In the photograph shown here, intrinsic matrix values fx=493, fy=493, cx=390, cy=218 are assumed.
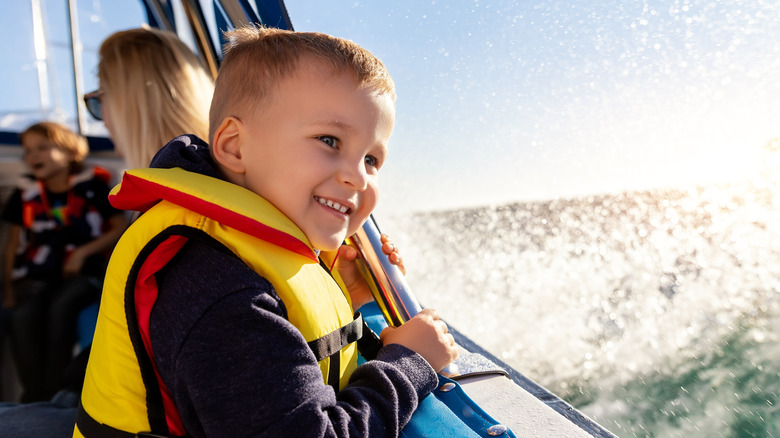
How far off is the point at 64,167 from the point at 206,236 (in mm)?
2048

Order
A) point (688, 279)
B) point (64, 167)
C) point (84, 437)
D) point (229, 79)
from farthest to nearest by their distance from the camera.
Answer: point (688, 279) < point (64, 167) < point (229, 79) < point (84, 437)

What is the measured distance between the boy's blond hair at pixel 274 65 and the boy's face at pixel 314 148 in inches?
0.8

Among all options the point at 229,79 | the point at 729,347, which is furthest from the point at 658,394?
the point at 229,79

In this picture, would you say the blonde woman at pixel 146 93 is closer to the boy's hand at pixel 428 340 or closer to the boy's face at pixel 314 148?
the boy's face at pixel 314 148

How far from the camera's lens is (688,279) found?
3957 millimetres

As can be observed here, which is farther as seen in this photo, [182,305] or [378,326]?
[378,326]

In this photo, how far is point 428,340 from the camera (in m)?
0.81

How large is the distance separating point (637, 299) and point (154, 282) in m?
4.36

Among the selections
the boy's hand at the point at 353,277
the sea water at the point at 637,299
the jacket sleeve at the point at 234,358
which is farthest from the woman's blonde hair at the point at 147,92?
the sea water at the point at 637,299


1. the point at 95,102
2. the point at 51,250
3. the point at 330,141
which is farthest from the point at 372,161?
the point at 51,250

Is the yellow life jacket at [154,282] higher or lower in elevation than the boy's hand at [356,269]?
higher

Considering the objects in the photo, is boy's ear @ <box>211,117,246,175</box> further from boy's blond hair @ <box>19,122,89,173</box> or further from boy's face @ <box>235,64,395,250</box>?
boy's blond hair @ <box>19,122,89,173</box>

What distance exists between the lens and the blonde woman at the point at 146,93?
139cm

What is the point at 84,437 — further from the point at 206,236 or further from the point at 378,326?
the point at 378,326
